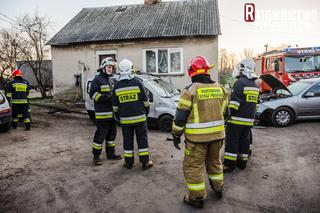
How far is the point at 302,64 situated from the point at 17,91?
464 inches

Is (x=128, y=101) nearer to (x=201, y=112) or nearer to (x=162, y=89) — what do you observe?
(x=201, y=112)

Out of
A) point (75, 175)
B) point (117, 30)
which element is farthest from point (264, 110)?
point (117, 30)

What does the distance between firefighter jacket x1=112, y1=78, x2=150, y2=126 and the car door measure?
588 centimetres

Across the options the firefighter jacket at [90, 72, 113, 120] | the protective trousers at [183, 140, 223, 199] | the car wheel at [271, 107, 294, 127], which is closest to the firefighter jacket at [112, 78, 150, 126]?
the firefighter jacket at [90, 72, 113, 120]

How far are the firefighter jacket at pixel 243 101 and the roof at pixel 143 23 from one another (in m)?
8.98

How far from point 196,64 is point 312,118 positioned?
21.5 feet

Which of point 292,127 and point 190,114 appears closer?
point 190,114

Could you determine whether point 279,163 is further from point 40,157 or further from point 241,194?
point 40,157

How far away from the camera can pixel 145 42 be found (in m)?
14.0

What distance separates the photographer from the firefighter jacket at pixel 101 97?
16.5ft

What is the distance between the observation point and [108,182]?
13.8ft

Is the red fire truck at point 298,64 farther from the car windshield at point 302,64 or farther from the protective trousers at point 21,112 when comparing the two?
the protective trousers at point 21,112

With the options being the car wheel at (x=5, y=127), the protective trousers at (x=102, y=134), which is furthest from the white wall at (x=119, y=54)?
the protective trousers at (x=102, y=134)

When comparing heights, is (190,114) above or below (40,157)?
above
